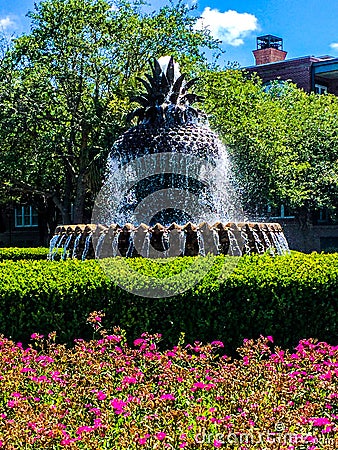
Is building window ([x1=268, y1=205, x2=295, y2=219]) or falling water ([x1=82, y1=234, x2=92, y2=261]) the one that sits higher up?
building window ([x1=268, y1=205, x2=295, y2=219])

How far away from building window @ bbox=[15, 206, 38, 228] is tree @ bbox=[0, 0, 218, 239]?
1405 cm

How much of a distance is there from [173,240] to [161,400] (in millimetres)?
4663

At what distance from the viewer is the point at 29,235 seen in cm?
3506

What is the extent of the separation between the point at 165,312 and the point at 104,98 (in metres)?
Answer: 15.1

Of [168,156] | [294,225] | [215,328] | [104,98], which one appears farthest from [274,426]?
[294,225]

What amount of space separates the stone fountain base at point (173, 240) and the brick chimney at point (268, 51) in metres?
33.4

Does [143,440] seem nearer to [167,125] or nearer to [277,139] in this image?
[167,125]

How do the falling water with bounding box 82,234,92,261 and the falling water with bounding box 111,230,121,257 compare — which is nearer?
the falling water with bounding box 111,230,121,257

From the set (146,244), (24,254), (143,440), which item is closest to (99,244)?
(146,244)

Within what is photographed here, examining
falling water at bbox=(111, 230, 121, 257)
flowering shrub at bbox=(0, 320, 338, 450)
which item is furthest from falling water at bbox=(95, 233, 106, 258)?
flowering shrub at bbox=(0, 320, 338, 450)

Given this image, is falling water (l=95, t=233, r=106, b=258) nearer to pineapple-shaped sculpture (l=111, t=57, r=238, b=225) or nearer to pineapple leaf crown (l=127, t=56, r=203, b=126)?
pineapple-shaped sculpture (l=111, t=57, r=238, b=225)

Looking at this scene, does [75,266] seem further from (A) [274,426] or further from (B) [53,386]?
(A) [274,426]

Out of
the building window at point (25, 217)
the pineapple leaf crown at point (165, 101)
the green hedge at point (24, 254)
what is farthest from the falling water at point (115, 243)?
the building window at point (25, 217)

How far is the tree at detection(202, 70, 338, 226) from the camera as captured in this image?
20125mm
